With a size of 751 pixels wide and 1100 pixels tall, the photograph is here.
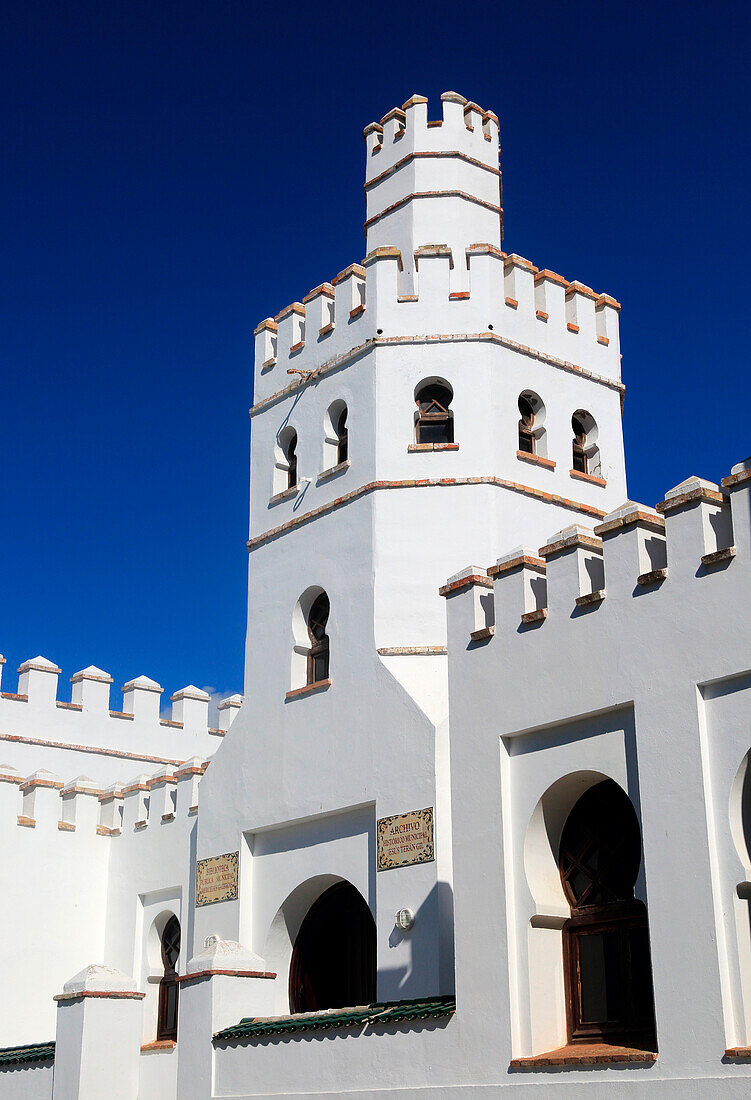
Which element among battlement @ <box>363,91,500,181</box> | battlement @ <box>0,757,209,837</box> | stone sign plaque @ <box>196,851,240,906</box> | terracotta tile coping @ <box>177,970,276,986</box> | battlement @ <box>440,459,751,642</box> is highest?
battlement @ <box>363,91,500,181</box>

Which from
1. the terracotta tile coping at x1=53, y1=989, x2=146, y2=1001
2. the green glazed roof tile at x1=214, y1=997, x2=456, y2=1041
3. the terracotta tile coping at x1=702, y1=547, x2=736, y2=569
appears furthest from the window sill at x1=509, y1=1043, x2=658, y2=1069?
the terracotta tile coping at x1=53, y1=989, x2=146, y2=1001

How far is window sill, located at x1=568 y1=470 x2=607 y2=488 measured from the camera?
18.3 metres

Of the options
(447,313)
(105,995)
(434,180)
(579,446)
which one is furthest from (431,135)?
(105,995)

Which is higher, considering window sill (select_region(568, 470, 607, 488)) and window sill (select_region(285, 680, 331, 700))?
window sill (select_region(568, 470, 607, 488))

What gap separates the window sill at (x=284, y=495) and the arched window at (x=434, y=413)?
6.75 feet

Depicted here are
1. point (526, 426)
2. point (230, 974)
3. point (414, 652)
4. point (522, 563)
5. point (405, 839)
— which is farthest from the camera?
point (526, 426)

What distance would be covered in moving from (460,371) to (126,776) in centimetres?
1097

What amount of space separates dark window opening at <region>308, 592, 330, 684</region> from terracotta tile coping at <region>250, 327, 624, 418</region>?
11.4 ft

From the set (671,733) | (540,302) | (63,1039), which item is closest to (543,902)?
(671,733)

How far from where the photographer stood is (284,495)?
1917cm

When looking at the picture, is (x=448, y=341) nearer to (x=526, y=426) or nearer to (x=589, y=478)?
(x=526, y=426)

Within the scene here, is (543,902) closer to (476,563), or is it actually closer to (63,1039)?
(476,563)

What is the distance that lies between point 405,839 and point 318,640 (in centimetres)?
380

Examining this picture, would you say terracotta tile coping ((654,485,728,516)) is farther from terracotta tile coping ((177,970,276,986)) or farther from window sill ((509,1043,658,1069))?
terracotta tile coping ((177,970,276,986))
